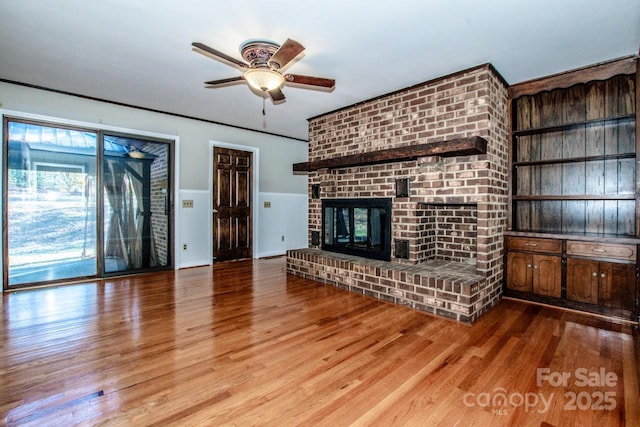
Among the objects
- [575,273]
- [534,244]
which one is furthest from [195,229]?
[575,273]

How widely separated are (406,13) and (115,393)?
10.3 ft

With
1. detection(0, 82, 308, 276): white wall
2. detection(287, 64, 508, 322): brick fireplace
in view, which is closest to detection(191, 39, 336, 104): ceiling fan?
detection(287, 64, 508, 322): brick fireplace

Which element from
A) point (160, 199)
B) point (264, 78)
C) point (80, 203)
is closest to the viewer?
point (264, 78)

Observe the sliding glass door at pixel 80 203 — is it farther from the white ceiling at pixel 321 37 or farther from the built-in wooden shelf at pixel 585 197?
the built-in wooden shelf at pixel 585 197

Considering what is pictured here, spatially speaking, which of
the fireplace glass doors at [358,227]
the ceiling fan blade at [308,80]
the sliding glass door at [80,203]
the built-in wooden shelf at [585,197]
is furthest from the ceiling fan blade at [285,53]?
the sliding glass door at [80,203]

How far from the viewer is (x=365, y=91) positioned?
381 cm

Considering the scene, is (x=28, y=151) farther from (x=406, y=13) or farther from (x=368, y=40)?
(x=406, y=13)

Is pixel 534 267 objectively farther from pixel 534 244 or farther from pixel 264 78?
pixel 264 78

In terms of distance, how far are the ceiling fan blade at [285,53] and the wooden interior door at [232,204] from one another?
327 cm

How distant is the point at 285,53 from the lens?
7.50 ft

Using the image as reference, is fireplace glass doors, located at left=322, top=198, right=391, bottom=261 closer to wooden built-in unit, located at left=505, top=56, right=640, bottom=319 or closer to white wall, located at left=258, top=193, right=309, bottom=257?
wooden built-in unit, located at left=505, top=56, right=640, bottom=319

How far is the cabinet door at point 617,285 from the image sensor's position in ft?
8.97

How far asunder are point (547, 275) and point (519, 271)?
247 millimetres

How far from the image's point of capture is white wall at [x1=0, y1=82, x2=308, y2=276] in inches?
152
